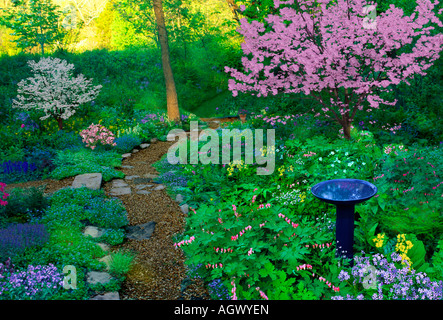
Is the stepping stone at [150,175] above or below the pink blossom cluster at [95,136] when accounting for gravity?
below

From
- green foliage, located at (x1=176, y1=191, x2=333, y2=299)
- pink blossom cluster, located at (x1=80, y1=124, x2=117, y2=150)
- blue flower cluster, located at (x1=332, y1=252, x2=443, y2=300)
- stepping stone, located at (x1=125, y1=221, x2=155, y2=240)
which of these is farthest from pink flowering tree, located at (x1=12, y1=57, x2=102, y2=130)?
blue flower cluster, located at (x1=332, y1=252, x2=443, y2=300)

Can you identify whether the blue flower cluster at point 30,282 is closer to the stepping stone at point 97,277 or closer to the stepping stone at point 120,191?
the stepping stone at point 97,277

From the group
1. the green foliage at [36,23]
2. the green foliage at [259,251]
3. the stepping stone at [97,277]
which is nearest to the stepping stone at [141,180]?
the green foliage at [259,251]

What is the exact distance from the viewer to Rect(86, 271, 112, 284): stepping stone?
4.23 m

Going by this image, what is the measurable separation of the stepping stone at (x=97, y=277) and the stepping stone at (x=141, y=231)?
1129mm

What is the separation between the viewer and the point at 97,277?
431 cm

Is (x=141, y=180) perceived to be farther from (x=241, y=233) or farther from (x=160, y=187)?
(x=241, y=233)

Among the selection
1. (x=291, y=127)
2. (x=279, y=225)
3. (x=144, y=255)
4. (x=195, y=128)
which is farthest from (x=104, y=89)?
(x=279, y=225)

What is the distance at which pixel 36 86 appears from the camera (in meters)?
10.5

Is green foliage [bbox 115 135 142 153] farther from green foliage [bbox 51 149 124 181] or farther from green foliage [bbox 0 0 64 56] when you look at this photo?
green foliage [bbox 0 0 64 56]

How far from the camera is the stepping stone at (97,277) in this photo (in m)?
4.23

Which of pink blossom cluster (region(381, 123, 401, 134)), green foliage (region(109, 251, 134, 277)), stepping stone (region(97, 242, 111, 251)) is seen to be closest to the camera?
green foliage (region(109, 251, 134, 277))

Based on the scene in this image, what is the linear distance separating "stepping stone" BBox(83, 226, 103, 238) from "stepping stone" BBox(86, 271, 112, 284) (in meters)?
1.03

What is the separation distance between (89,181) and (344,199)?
5329mm
